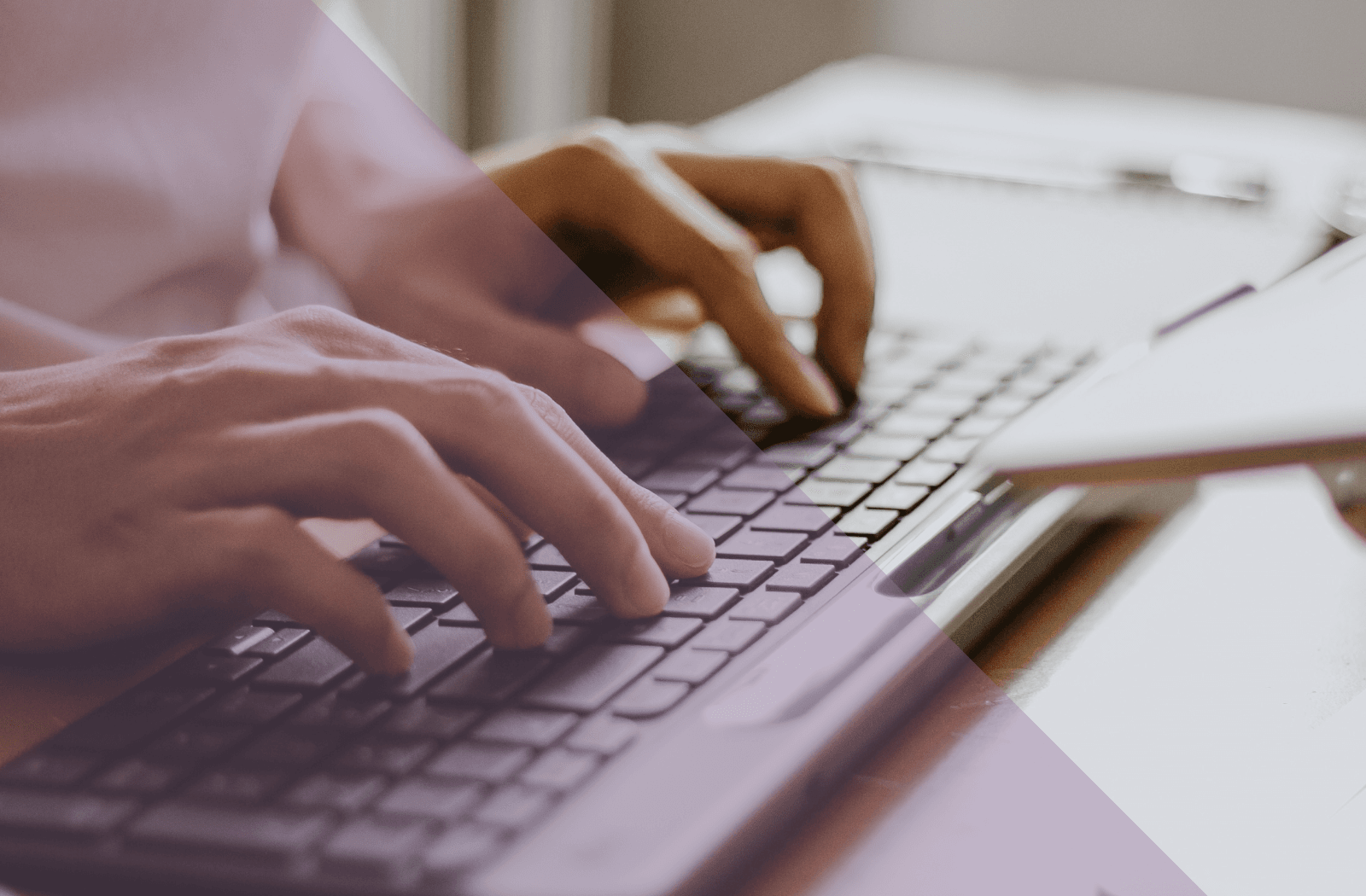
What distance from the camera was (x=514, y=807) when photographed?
0.86 ft

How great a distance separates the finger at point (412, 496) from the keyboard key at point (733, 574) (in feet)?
0.18

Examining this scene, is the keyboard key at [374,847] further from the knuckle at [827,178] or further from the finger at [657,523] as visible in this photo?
the knuckle at [827,178]

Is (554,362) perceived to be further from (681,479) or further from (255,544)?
(255,544)

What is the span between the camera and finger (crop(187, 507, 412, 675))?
324 millimetres

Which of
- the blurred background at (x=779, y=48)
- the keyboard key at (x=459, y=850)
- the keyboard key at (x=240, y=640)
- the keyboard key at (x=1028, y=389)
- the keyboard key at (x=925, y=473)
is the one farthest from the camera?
the blurred background at (x=779, y=48)

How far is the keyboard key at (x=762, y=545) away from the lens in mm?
397

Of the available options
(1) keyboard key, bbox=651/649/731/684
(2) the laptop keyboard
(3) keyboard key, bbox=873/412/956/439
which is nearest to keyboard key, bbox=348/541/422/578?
(2) the laptop keyboard

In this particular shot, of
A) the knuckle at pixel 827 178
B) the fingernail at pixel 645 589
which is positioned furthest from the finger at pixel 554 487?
the knuckle at pixel 827 178

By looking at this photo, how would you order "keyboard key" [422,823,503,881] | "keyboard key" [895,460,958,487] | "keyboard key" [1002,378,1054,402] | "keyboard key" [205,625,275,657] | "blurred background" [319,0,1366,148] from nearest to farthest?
1. "keyboard key" [422,823,503,881]
2. "keyboard key" [205,625,275,657]
3. "keyboard key" [895,460,958,487]
4. "keyboard key" [1002,378,1054,402]
5. "blurred background" [319,0,1366,148]

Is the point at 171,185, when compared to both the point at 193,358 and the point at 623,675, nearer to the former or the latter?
the point at 193,358

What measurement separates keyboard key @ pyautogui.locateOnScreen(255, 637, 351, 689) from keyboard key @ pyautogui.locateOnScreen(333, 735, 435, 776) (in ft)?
0.12

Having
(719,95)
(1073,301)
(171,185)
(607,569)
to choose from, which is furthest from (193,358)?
(719,95)

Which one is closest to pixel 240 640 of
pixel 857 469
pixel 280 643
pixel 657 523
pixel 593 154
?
pixel 280 643
